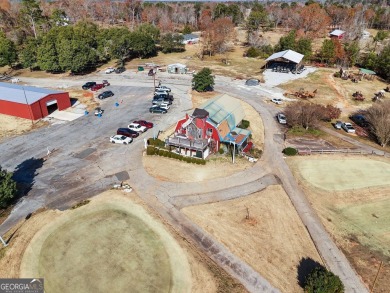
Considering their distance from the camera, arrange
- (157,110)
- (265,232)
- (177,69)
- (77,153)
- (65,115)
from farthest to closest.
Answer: (177,69)
(157,110)
(65,115)
(77,153)
(265,232)

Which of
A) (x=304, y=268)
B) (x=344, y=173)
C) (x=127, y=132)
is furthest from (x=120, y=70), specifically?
(x=304, y=268)

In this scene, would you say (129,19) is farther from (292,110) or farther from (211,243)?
(211,243)

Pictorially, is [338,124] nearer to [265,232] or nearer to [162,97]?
[265,232]

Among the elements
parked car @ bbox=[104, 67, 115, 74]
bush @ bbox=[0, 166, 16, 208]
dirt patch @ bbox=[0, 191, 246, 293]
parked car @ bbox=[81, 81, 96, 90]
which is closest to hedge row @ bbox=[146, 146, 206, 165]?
dirt patch @ bbox=[0, 191, 246, 293]

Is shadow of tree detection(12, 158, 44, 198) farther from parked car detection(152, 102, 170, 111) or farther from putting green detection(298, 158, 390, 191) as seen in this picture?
putting green detection(298, 158, 390, 191)

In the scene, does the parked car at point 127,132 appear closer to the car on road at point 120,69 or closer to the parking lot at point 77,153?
the parking lot at point 77,153

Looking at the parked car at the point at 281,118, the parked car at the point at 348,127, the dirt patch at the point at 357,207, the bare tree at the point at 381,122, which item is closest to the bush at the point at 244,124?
the parked car at the point at 281,118
